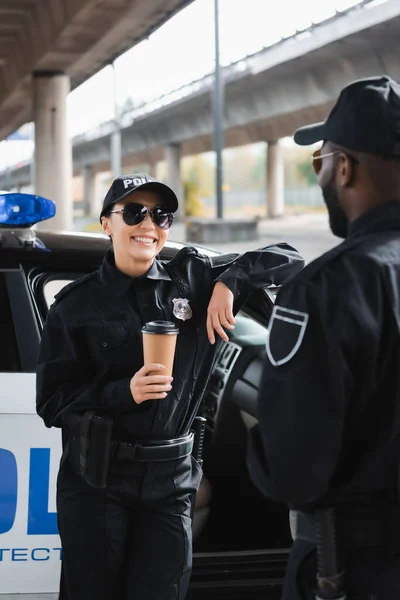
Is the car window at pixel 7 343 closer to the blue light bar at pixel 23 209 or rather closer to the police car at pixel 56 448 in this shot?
the police car at pixel 56 448

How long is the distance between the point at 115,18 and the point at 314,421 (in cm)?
1481

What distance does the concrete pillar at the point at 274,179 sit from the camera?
53844 mm

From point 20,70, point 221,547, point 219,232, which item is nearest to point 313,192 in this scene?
point 219,232

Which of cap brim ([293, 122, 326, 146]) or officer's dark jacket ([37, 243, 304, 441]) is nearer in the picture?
cap brim ([293, 122, 326, 146])

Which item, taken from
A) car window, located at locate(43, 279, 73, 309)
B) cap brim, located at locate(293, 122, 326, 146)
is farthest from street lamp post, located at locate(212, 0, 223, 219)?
cap brim, located at locate(293, 122, 326, 146)

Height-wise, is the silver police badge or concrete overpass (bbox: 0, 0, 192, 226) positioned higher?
concrete overpass (bbox: 0, 0, 192, 226)

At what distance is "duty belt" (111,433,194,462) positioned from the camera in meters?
2.40

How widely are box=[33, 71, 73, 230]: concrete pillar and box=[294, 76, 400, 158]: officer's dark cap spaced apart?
18.9 metres

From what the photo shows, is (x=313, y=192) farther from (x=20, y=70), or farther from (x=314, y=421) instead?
(x=314, y=421)

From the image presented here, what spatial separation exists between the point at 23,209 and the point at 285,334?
1591 mm

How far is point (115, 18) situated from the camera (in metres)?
15.6

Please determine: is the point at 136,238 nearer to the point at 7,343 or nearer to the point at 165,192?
the point at 165,192

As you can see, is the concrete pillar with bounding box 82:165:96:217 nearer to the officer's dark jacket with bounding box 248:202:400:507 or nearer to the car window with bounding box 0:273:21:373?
the car window with bounding box 0:273:21:373

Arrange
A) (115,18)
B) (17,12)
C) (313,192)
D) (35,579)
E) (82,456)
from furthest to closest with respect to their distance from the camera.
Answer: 1. (313,192)
2. (17,12)
3. (115,18)
4. (35,579)
5. (82,456)
